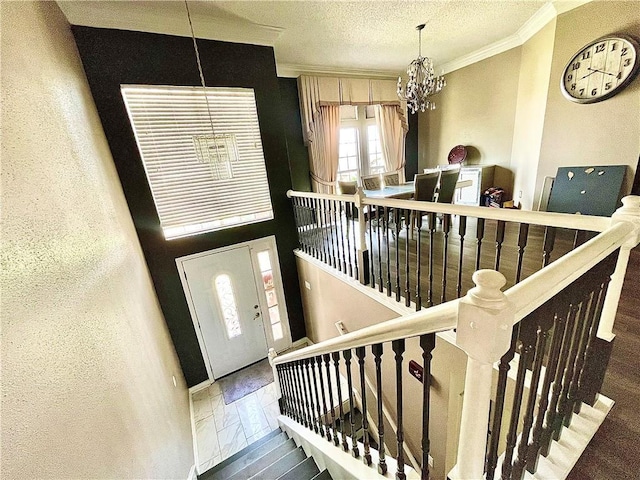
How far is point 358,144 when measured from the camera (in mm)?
5746

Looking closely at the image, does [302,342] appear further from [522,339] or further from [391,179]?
[522,339]

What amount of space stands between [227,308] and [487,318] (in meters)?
3.78

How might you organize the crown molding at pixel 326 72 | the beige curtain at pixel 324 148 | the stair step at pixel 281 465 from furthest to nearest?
1. the beige curtain at pixel 324 148
2. the crown molding at pixel 326 72
3. the stair step at pixel 281 465

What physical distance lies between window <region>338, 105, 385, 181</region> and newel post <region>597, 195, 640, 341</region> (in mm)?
4894

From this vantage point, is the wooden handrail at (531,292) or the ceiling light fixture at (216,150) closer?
the wooden handrail at (531,292)

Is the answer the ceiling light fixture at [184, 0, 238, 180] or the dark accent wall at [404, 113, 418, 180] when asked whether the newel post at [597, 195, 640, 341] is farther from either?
the dark accent wall at [404, 113, 418, 180]

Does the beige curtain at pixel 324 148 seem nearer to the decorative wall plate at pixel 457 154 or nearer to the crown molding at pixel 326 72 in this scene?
the crown molding at pixel 326 72

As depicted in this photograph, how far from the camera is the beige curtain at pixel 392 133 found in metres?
5.70

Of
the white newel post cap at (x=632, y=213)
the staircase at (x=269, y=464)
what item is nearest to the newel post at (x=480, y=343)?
the white newel post cap at (x=632, y=213)

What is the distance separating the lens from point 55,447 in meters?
0.89

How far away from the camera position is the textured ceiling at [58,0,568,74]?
2.54 m

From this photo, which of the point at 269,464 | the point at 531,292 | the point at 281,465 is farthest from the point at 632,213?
the point at 269,464

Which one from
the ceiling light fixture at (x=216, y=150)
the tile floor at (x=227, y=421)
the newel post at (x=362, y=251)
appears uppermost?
the ceiling light fixture at (x=216, y=150)

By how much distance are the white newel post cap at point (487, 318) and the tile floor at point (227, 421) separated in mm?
3611
